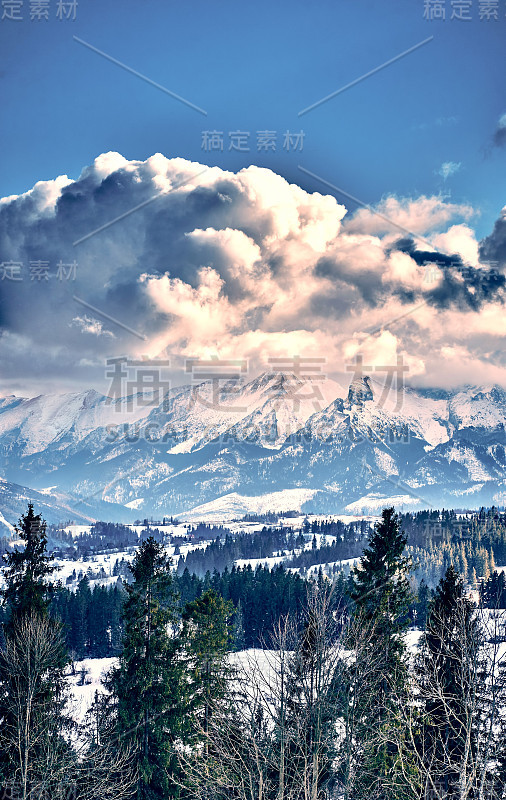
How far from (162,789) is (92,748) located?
6.33m

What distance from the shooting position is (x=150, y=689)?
30.4 meters

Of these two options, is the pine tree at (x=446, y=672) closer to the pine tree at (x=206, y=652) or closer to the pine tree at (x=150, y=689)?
the pine tree at (x=206, y=652)

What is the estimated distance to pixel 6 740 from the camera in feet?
86.7

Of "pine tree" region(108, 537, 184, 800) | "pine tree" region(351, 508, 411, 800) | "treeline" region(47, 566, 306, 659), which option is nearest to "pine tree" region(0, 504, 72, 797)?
"pine tree" region(108, 537, 184, 800)

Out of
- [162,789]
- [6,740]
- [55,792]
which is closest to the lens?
[55,792]

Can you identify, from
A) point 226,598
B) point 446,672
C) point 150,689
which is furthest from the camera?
point 226,598

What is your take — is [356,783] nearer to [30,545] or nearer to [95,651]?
[30,545]

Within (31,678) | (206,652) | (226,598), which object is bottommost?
(226,598)

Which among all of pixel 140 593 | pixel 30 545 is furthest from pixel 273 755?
pixel 30 545

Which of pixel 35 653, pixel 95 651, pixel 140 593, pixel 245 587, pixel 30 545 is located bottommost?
pixel 95 651

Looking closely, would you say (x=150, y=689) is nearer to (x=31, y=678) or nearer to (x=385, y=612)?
(x=31, y=678)

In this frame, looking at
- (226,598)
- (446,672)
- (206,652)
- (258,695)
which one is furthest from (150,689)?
(226,598)

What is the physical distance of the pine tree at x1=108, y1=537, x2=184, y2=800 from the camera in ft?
98.0

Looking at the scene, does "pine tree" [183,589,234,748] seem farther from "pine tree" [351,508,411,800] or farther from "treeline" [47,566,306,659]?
"treeline" [47,566,306,659]
